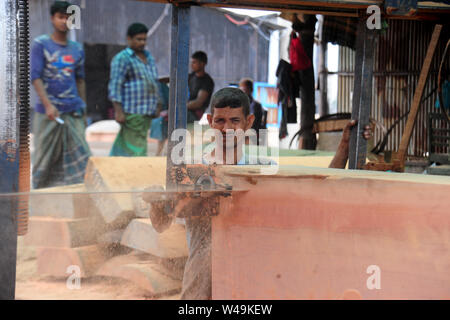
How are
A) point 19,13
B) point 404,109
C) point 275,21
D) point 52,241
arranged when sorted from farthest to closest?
point 275,21 < point 404,109 < point 19,13 < point 52,241

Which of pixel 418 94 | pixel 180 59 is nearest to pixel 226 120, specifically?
pixel 180 59

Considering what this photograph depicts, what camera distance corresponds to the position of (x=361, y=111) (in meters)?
2.71

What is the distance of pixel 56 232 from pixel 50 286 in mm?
191

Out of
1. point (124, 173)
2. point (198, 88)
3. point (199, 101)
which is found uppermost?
point (198, 88)

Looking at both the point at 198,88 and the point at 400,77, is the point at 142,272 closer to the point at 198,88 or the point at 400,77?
the point at 198,88

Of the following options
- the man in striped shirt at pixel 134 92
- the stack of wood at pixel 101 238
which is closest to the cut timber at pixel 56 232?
the stack of wood at pixel 101 238

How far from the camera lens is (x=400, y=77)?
758 centimetres

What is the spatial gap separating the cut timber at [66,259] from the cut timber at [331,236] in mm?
443

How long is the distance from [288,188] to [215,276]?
17.4 inches

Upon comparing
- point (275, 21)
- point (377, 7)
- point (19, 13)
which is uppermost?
point (275, 21)

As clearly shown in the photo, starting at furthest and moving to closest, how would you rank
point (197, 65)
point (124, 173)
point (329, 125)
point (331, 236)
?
1. point (197, 65)
2. point (329, 125)
3. point (124, 173)
4. point (331, 236)

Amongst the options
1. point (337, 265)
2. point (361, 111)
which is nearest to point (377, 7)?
point (361, 111)

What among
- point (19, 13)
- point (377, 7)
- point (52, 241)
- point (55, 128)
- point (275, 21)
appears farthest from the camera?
point (275, 21)
